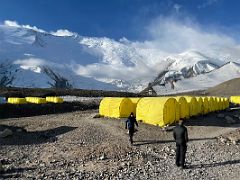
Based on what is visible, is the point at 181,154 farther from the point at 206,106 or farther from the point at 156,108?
the point at 206,106

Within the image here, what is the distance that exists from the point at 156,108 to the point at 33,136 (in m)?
9.97

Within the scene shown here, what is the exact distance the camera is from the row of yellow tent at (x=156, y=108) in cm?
3300

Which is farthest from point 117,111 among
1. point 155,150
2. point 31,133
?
point 155,150

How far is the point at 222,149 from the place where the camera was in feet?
79.0

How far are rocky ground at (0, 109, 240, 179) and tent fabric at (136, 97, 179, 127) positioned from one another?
3.74 ft

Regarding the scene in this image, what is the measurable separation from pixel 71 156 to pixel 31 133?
9638mm

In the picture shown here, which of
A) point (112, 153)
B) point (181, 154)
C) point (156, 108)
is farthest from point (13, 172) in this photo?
point (156, 108)

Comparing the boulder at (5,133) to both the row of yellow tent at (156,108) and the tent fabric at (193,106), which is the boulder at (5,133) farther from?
the tent fabric at (193,106)

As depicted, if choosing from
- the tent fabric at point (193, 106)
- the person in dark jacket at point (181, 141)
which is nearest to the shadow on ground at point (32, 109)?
the tent fabric at point (193, 106)

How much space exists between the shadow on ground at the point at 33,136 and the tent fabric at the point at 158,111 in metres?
6.16

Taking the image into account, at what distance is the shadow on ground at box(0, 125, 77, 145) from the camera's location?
2783 cm

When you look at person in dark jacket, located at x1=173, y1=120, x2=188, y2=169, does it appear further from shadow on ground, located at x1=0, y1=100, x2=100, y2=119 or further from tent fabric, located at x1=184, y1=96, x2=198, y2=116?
shadow on ground, located at x1=0, y1=100, x2=100, y2=119

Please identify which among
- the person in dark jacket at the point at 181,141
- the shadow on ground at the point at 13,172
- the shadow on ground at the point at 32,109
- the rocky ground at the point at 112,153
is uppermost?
the shadow on ground at the point at 32,109

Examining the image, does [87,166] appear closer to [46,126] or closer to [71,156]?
[71,156]
